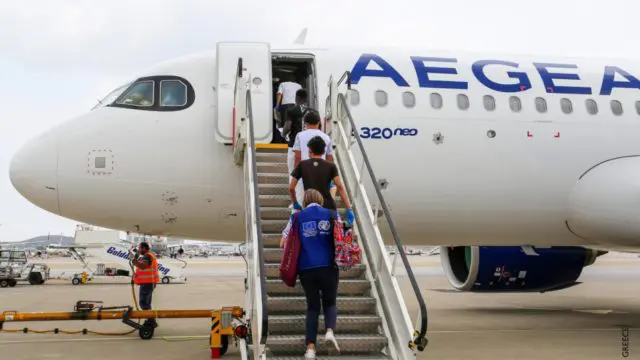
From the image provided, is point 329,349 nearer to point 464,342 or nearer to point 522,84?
point 464,342

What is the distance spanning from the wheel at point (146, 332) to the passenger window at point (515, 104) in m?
6.26

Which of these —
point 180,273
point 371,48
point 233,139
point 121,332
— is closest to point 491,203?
point 371,48

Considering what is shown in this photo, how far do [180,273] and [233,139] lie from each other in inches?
765

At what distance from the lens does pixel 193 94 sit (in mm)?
9219

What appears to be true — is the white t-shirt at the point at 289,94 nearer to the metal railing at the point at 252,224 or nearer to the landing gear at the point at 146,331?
the metal railing at the point at 252,224

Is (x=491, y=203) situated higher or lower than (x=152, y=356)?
higher

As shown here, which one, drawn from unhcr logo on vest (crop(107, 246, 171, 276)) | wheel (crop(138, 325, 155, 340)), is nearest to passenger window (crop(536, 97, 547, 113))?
wheel (crop(138, 325, 155, 340))

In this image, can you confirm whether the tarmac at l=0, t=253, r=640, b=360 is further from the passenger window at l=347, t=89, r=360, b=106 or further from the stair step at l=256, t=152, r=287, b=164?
the passenger window at l=347, t=89, r=360, b=106

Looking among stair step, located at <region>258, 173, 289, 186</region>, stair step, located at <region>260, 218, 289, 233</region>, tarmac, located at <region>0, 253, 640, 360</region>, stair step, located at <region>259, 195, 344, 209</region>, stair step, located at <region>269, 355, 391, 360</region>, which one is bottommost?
tarmac, located at <region>0, 253, 640, 360</region>

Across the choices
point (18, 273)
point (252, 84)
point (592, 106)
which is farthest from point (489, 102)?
point (18, 273)

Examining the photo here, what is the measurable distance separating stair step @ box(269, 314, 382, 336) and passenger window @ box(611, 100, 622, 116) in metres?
5.94

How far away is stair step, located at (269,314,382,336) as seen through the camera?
6.25 m

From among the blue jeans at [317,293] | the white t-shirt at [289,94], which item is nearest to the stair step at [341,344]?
the blue jeans at [317,293]

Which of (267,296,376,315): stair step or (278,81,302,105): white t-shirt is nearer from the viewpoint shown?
(267,296,376,315): stair step
